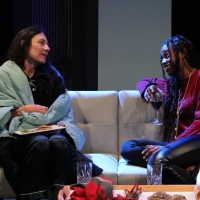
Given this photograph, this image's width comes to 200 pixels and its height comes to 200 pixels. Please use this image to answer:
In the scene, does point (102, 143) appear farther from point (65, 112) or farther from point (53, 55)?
point (53, 55)

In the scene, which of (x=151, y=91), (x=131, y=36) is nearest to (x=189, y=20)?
(x=131, y=36)

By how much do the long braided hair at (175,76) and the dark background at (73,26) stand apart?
1.55 metres

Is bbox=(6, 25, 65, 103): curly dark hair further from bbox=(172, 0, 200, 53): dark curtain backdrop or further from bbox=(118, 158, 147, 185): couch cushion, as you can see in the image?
bbox=(172, 0, 200, 53): dark curtain backdrop

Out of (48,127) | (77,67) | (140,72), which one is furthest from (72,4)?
(48,127)

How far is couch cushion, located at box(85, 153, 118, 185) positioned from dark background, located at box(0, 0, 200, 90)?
5.50 feet

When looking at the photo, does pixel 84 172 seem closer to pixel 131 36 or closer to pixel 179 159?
pixel 179 159

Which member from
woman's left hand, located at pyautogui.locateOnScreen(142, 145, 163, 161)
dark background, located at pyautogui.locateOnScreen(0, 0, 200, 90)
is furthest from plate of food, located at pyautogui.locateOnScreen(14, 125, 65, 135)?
dark background, located at pyautogui.locateOnScreen(0, 0, 200, 90)

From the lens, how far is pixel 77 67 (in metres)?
4.97

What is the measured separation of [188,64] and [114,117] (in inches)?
26.5

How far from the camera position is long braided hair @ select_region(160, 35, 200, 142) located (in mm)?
3340

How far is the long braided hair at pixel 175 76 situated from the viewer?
3.34 m

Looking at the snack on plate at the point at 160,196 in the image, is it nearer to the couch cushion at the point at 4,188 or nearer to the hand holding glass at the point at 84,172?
the hand holding glass at the point at 84,172

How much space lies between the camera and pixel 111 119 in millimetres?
3564

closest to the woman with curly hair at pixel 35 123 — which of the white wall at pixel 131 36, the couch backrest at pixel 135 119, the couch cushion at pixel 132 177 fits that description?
the couch cushion at pixel 132 177
